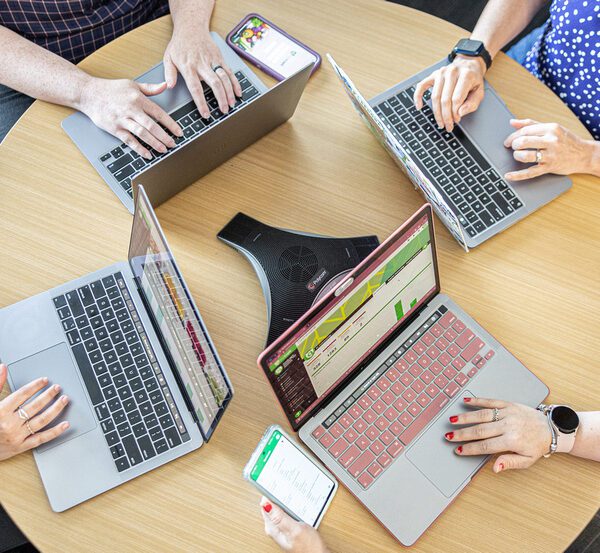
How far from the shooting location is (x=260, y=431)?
42.6 inches

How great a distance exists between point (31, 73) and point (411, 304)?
36.0 inches

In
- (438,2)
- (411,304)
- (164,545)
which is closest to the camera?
(164,545)

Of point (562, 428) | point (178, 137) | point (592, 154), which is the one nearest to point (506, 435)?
point (562, 428)

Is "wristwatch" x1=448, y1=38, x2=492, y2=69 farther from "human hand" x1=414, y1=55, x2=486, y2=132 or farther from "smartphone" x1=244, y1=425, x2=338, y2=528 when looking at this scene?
"smartphone" x1=244, y1=425, x2=338, y2=528

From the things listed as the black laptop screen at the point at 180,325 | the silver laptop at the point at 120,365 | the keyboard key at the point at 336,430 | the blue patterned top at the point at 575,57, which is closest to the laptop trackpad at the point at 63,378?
the silver laptop at the point at 120,365

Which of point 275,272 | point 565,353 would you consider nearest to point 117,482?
point 275,272

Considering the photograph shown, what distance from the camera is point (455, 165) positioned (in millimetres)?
1259

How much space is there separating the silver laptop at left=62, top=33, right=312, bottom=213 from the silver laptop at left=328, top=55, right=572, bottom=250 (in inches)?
6.1

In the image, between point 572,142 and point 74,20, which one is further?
point 74,20

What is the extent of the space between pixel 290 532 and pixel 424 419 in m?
0.30

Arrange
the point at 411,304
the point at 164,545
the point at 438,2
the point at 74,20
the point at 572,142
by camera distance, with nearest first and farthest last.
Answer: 1. the point at 164,545
2. the point at 411,304
3. the point at 572,142
4. the point at 74,20
5. the point at 438,2

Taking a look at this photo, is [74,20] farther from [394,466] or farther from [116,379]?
[394,466]

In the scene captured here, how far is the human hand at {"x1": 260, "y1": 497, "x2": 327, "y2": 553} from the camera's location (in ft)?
3.12

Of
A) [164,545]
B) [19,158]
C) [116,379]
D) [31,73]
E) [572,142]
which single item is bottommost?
[164,545]
